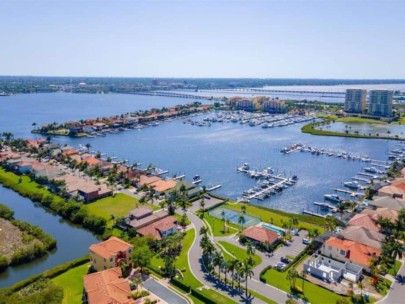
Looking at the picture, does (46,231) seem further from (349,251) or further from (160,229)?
(349,251)

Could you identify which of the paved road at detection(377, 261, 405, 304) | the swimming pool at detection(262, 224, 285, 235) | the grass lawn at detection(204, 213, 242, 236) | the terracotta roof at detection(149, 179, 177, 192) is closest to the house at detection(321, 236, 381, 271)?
the paved road at detection(377, 261, 405, 304)

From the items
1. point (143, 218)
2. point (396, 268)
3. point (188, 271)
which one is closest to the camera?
point (188, 271)

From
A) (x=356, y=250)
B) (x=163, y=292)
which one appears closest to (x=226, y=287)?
(x=163, y=292)

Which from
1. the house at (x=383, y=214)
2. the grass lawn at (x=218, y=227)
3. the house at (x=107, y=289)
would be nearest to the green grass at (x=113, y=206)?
the grass lawn at (x=218, y=227)

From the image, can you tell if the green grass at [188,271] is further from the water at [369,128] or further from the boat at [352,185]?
the water at [369,128]

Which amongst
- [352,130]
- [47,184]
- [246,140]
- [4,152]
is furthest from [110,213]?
[352,130]
